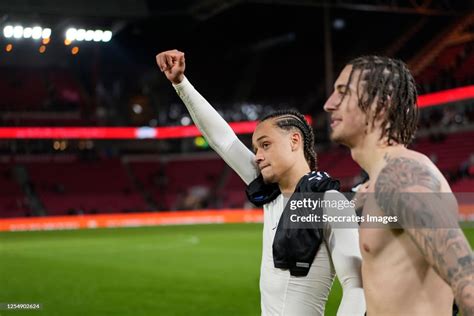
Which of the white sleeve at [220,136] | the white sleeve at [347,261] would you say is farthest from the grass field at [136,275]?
the white sleeve at [347,261]

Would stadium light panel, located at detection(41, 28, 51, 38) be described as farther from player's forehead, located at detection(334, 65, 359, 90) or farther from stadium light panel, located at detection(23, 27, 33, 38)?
player's forehead, located at detection(334, 65, 359, 90)

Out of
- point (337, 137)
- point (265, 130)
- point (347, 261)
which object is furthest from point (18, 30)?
point (337, 137)

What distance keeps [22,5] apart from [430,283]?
2300 cm

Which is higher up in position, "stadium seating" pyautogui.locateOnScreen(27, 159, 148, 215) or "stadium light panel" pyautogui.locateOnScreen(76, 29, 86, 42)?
"stadium light panel" pyautogui.locateOnScreen(76, 29, 86, 42)

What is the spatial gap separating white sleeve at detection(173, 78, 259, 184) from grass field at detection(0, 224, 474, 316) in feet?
18.9

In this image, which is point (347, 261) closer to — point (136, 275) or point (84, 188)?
point (136, 275)

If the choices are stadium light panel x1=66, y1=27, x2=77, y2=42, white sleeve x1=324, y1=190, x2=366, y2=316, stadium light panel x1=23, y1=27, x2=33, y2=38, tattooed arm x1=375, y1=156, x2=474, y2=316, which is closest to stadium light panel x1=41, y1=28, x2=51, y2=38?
stadium light panel x1=23, y1=27, x2=33, y2=38

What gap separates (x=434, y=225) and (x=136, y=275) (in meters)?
11.8

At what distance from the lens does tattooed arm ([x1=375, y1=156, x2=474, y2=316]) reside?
6.97 feet

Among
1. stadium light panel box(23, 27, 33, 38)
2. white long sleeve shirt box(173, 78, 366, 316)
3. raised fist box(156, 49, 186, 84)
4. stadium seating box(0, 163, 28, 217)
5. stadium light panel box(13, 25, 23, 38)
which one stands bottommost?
white long sleeve shirt box(173, 78, 366, 316)

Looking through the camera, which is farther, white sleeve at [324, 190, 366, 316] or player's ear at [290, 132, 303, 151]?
player's ear at [290, 132, 303, 151]

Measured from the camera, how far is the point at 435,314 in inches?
93.8

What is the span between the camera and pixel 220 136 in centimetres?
368

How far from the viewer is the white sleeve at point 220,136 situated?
11.9 ft
